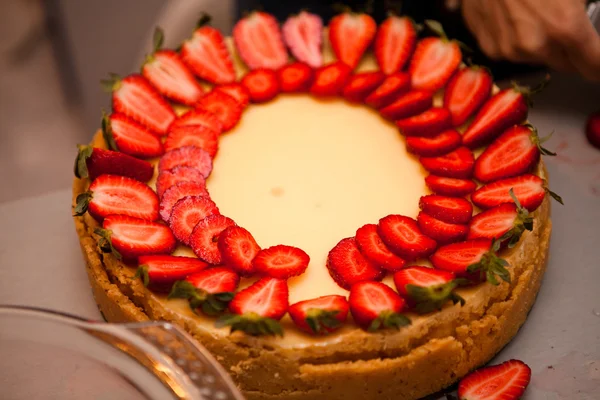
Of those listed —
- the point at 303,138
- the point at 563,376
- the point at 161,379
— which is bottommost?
the point at 563,376

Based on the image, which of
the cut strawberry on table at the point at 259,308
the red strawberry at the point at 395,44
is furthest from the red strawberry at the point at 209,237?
the red strawberry at the point at 395,44

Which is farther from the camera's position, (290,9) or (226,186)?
(290,9)

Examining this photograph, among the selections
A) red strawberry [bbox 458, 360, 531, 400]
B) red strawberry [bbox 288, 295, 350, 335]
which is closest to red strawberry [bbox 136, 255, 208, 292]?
red strawberry [bbox 288, 295, 350, 335]

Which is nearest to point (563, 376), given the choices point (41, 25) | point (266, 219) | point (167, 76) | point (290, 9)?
point (266, 219)

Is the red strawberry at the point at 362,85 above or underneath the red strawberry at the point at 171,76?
underneath

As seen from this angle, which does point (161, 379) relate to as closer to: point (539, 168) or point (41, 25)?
point (539, 168)

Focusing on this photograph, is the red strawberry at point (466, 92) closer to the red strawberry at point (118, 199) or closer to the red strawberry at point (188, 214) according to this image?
the red strawberry at point (188, 214)

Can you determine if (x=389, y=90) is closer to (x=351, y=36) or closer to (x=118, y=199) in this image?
(x=351, y=36)

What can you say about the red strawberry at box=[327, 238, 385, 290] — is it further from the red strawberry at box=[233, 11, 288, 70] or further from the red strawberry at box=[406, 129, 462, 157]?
the red strawberry at box=[233, 11, 288, 70]
